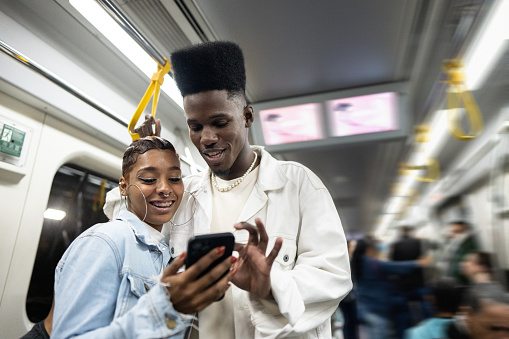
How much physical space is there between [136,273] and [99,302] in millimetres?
180

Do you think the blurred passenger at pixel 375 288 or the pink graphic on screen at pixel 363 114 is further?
the blurred passenger at pixel 375 288

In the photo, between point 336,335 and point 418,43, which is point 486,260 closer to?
point 418,43

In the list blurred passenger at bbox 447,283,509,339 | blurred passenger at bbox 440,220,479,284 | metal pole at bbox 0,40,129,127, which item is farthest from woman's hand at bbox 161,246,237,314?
blurred passenger at bbox 440,220,479,284

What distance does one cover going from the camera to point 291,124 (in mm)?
4355

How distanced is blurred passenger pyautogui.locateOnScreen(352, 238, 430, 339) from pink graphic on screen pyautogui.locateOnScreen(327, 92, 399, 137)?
2029 millimetres

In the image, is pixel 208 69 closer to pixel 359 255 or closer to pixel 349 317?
pixel 359 255

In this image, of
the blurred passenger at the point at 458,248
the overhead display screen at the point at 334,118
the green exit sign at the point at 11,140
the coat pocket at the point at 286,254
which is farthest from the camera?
the overhead display screen at the point at 334,118

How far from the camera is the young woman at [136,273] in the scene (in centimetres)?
106

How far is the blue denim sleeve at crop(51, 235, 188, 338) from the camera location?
105 cm

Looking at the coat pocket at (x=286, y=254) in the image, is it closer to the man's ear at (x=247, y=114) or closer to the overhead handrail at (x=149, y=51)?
the man's ear at (x=247, y=114)

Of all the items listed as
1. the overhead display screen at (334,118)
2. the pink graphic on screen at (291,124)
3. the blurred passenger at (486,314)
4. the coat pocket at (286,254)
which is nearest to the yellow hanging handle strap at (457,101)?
the overhead display screen at (334,118)

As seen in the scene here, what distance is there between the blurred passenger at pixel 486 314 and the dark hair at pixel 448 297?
0.60m

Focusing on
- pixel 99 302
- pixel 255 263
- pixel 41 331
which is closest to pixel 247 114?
pixel 255 263

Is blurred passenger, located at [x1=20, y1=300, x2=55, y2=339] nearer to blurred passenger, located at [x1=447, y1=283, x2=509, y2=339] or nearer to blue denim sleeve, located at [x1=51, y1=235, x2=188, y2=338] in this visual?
blue denim sleeve, located at [x1=51, y1=235, x2=188, y2=338]
